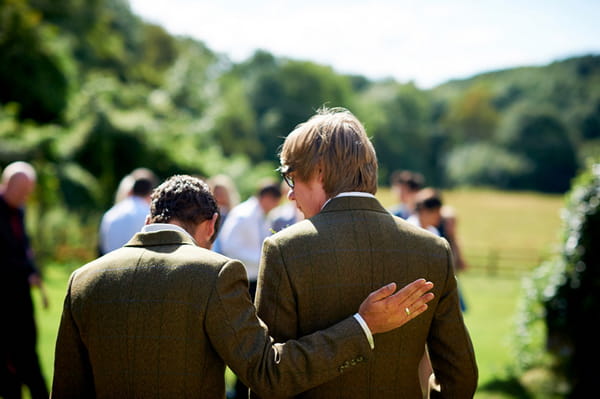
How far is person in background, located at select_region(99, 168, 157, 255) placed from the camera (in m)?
A: 6.10

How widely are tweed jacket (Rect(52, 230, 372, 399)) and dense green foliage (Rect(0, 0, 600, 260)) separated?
5.43m

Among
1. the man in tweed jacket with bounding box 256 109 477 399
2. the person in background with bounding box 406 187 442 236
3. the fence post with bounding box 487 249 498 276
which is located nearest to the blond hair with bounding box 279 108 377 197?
the man in tweed jacket with bounding box 256 109 477 399

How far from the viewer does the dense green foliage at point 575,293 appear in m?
5.62

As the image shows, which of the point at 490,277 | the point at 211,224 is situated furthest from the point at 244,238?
the point at 490,277

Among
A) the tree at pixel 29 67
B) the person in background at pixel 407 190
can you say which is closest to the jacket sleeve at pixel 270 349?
the person in background at pixel 407 190

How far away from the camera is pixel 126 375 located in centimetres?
235

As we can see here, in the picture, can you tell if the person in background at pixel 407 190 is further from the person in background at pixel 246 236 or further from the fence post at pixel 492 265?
the fence post at pixel 492 265

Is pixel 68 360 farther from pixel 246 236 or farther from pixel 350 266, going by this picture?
pixel 246 236

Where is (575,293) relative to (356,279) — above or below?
below

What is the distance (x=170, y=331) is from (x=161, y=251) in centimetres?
35

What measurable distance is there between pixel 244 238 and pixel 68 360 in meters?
4.11

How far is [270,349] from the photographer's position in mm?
2320

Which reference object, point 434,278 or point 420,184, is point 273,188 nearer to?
point 420,184

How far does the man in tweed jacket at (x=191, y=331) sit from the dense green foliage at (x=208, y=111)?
5259 mm
